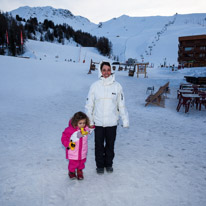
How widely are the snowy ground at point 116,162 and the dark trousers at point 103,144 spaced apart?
0.91ft

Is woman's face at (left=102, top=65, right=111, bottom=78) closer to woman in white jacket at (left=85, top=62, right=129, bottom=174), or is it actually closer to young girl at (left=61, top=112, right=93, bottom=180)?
woman in white jacket at (left=85, top=62, right=129, bottom=174)

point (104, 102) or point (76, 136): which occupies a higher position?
point (104, 102)

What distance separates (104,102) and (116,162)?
5.25ft

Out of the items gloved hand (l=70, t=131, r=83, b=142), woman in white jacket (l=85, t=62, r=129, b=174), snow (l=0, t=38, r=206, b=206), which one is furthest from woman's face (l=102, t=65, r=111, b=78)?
snow (l=0, t=38, r=206, b=206)

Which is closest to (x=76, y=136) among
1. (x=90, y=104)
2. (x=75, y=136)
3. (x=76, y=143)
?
(x=75, y=136)

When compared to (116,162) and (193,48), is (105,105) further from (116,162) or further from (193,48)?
(193,48)

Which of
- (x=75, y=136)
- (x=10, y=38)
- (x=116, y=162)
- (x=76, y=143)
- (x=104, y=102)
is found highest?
(x=10, y=38)

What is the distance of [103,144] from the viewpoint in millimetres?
3475

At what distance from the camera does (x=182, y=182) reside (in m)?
3.35

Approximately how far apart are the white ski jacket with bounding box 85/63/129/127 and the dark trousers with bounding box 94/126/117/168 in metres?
0.14

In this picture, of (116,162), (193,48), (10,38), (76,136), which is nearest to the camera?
Answer: (76,136)

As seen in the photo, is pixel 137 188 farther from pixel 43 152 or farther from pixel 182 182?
pixel 43 152

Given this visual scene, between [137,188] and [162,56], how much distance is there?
56329 mm

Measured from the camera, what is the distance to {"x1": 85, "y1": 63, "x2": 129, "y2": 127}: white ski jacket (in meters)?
3.22
